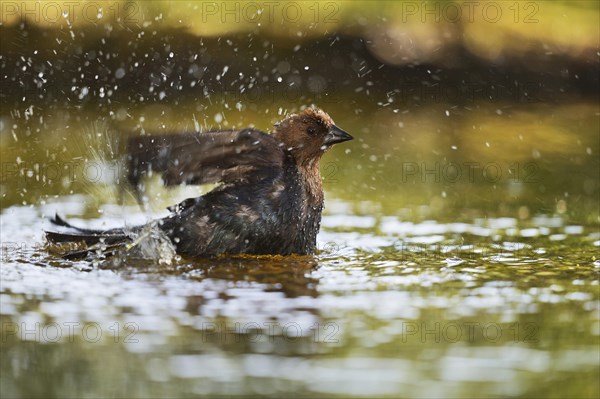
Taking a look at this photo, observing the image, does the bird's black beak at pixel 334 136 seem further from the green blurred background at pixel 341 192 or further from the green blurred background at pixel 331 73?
the green blurred background at pixel 331 73

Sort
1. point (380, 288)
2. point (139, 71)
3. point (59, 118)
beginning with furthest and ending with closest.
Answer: point (139, 71) → point (59, 118) → point (380, 288)

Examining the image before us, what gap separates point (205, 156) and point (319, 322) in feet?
6.91

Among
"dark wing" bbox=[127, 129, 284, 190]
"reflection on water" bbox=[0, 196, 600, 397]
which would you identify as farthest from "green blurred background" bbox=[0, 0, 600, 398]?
"dark wing" bbox=[127, 129, 284, 190]

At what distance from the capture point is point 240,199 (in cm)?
710

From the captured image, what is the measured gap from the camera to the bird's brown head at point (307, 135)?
24.0ft

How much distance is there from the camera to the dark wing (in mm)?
6754

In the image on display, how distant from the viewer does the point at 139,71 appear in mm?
13422

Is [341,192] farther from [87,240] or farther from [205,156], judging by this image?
[87,240]

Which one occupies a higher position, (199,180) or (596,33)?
(596,33)

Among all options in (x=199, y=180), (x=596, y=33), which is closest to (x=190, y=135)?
(x=199, y=180)

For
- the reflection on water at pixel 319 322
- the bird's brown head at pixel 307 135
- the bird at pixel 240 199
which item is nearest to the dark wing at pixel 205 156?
the bird at pixel 240 199

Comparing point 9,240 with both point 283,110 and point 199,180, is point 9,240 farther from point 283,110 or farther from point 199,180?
point 283,110

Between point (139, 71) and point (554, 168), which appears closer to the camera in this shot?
point (554, 168)

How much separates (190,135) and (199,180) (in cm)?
41
